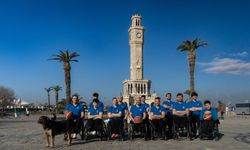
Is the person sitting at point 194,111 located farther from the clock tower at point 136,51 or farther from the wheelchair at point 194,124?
the clock tower at point 136,51

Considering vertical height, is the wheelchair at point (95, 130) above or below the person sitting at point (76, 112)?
below

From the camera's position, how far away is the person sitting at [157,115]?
46.0 feet

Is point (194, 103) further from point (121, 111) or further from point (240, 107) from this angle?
point (240, 107)

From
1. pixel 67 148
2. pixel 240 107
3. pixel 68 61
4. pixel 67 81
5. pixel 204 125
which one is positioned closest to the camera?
pixel 67 148

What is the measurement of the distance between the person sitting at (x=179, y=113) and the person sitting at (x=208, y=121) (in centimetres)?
71

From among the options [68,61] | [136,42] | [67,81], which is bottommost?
[67,81]

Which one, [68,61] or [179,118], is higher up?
[68,61]

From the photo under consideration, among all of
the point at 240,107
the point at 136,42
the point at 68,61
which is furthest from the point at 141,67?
the point at 68,61

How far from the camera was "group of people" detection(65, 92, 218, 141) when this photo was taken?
1386cm

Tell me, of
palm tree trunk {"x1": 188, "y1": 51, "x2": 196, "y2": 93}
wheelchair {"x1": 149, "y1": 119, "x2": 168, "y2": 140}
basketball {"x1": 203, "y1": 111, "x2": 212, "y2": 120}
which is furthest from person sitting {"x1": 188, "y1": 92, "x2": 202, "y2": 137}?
palm tree trunk {"x1": 188, "y1": 51, "x2": 196, "y2": 93}

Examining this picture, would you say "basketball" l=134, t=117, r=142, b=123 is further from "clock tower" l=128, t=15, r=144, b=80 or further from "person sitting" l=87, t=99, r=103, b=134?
"clock tower" l=128, t=15, r=144, b=80

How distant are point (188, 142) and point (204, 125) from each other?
4.69 feet

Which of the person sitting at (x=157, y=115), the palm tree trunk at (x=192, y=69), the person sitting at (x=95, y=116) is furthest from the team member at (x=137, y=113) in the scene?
the palm tree trunk at (x=192, y=69)

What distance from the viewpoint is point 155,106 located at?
46.4ft
